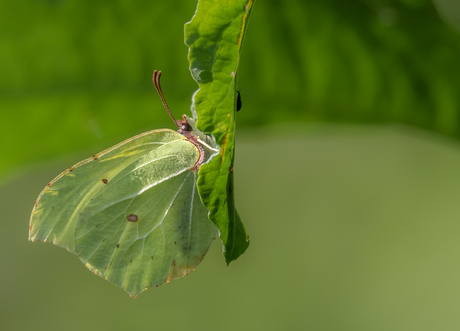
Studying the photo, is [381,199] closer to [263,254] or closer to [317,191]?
[317,191]

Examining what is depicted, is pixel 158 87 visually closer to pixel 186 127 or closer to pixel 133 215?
pixel 186 127

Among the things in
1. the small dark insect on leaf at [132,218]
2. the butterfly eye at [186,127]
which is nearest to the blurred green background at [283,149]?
the butterfly eye at [186,127]

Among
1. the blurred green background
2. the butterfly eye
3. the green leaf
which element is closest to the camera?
the green leaf

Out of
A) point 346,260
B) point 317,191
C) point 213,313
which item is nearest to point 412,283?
point 346,260

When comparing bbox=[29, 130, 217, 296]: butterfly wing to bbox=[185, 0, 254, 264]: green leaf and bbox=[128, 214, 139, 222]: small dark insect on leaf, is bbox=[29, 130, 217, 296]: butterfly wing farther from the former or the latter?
bbox=[185, 0, 254, 264]: green leaf

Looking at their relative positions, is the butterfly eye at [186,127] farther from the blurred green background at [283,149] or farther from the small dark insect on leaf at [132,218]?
the small dark insect on leaf at [132,218]

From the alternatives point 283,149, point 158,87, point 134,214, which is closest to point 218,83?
point 158,87

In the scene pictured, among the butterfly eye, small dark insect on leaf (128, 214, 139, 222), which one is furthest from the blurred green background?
small dark insect on leaf (128, 214, 139, 222)
